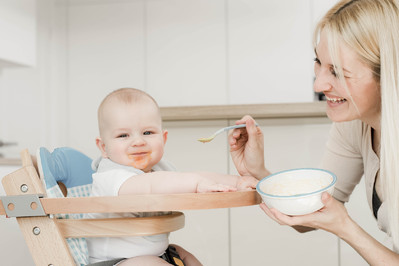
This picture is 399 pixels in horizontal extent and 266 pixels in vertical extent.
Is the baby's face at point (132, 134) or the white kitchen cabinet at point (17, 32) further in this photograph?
the white kitchen cabinet at point (17, 32)

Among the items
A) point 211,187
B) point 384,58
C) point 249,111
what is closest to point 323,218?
point 211,187

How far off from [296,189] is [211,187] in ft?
0.69

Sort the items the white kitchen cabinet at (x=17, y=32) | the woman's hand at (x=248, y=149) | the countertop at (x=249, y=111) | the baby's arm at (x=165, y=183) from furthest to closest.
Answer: the countertop at (x=249, y=111) → the white kitchen cabinet at (x=17, y=32) → the woman's hand at (x=248, y=149) → the baby's arm at (x=165, y=183)

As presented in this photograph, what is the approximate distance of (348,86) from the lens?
1249mm

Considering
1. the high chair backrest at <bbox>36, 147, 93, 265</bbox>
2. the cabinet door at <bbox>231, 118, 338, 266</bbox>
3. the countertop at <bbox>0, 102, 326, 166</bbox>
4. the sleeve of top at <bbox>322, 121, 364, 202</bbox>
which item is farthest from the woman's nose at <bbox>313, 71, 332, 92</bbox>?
the cabinet door at <bbox>231, 118, 338, 266</bbox>

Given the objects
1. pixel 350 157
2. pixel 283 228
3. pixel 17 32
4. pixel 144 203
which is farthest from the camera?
pixel 283 228

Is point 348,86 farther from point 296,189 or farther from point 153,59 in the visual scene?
point 153,59

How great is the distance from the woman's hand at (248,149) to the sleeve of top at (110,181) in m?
0.34

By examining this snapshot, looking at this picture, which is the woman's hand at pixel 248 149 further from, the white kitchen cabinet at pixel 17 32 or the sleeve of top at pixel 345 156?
the white kitchen cabinet at pixel 17 32

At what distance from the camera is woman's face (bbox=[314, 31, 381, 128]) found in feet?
4.08

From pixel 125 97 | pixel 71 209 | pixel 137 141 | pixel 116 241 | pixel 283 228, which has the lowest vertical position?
pixel 283 228

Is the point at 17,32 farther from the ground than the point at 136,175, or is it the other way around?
the point at 17,32

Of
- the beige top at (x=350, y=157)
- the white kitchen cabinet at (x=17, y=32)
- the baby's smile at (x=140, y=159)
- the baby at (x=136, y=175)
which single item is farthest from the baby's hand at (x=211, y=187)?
the white kitchen cabinet at (x=17, y=32)

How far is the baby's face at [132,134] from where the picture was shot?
1.21 meters
